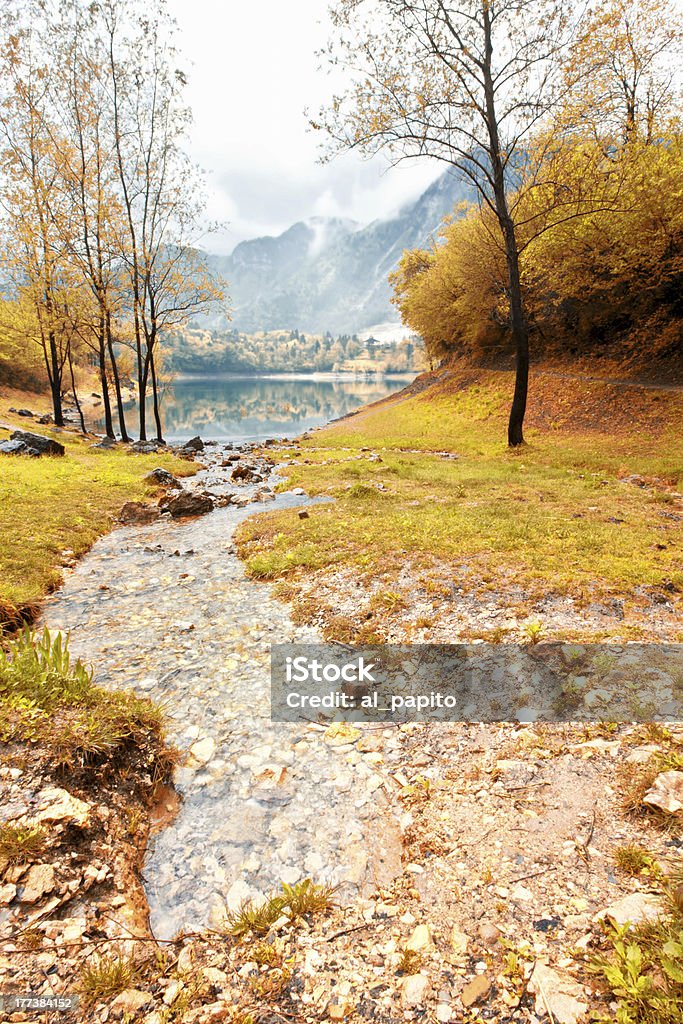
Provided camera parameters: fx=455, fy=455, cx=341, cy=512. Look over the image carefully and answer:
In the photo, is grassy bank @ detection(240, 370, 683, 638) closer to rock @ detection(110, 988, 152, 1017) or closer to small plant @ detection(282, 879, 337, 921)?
small plant @ detection(282, 879, 337, 921)

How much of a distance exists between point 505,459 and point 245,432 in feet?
119

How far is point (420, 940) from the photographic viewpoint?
132 inches

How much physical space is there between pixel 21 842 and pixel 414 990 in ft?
10.5

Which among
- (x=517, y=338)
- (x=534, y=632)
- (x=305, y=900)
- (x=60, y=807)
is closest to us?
(x=305, y=900)

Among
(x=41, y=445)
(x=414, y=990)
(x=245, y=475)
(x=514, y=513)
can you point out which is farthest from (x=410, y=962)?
(x=41, y=445)

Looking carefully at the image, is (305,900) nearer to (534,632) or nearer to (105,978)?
(105,978)

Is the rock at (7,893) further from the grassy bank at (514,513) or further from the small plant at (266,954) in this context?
the grassy bank at (514,513)

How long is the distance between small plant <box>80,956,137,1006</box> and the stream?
1.65 feet

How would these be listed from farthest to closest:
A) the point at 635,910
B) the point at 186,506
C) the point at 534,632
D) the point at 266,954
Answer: the point at 186,506
the point at 534,632
the point at 266,954
the point at 635,910

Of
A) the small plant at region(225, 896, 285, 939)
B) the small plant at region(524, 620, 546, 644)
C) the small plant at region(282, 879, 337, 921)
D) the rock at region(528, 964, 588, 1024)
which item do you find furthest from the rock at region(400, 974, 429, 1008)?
the small plant at region(524, 620, 546, 644)

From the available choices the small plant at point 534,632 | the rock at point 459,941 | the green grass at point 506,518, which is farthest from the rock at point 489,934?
the green grass at point 506,518

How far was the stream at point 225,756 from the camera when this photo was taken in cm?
404

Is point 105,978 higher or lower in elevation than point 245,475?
lower

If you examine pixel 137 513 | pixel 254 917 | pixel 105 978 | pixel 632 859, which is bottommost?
pixel 254 917
